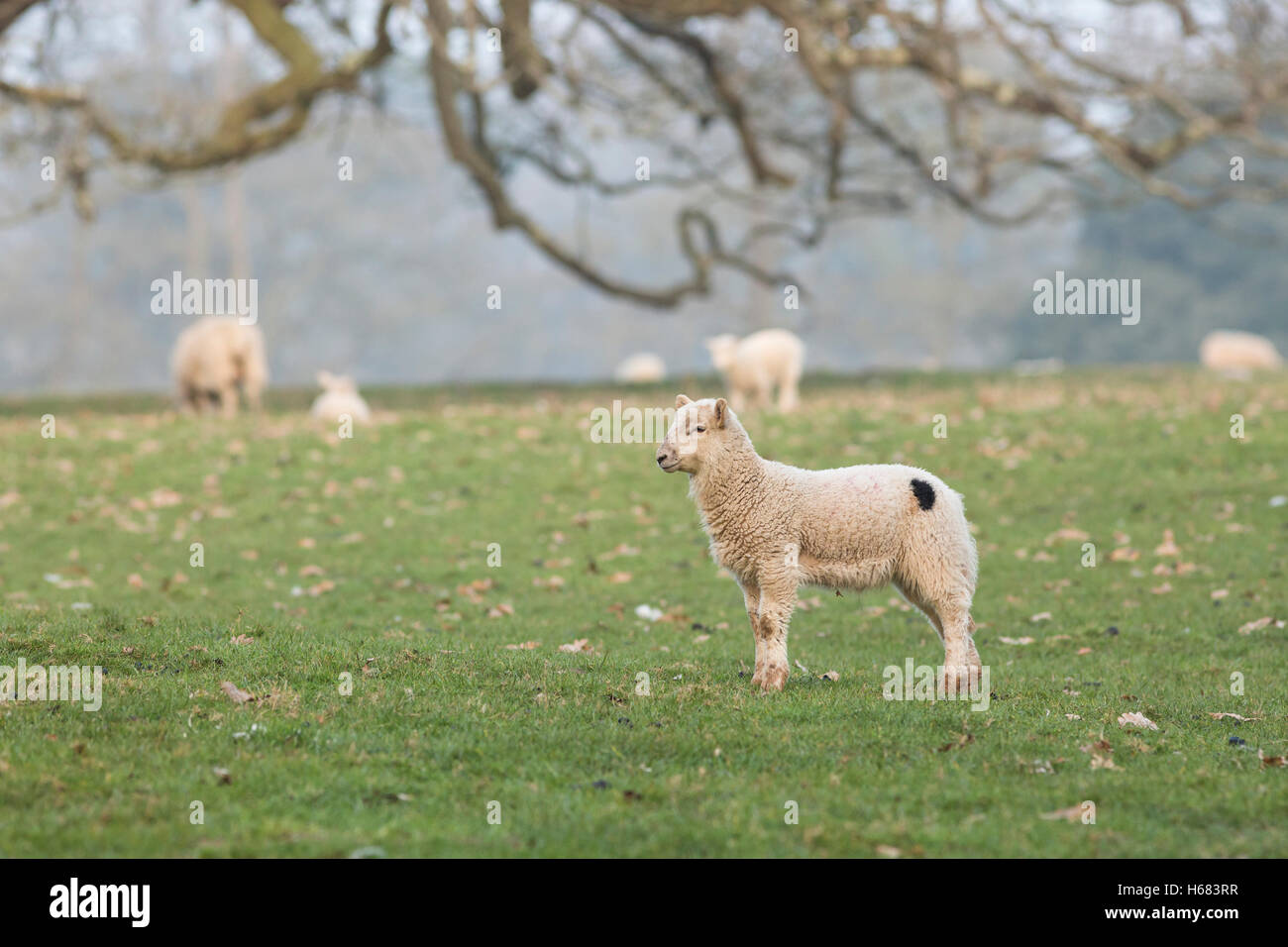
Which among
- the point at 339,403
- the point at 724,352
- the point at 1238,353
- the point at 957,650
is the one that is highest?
the point at 1238,353

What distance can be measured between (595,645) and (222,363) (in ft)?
52.7

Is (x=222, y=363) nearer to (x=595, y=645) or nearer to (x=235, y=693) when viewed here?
(x=595, y=645)

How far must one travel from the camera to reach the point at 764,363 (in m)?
24.8

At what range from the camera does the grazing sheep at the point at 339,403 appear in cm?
2384

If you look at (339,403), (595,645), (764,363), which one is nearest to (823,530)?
(595,645)

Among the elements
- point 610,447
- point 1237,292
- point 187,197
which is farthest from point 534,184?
point 610,447

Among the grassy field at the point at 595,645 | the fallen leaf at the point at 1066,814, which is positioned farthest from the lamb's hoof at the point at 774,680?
the fallen leaf at the point at 1066,814

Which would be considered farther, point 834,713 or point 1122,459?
point 1122,459

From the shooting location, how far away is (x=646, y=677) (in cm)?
945

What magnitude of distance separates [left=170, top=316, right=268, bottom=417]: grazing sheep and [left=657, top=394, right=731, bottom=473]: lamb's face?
17328 mm

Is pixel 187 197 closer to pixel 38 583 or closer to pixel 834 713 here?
pixel 38 583

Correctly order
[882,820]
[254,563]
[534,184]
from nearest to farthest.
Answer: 1. [882,820]
2. [254,563]
3. [534,184]

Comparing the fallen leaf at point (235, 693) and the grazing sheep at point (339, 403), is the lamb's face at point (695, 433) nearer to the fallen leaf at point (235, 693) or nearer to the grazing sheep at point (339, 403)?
the fallen leaf at point (235, 693)
